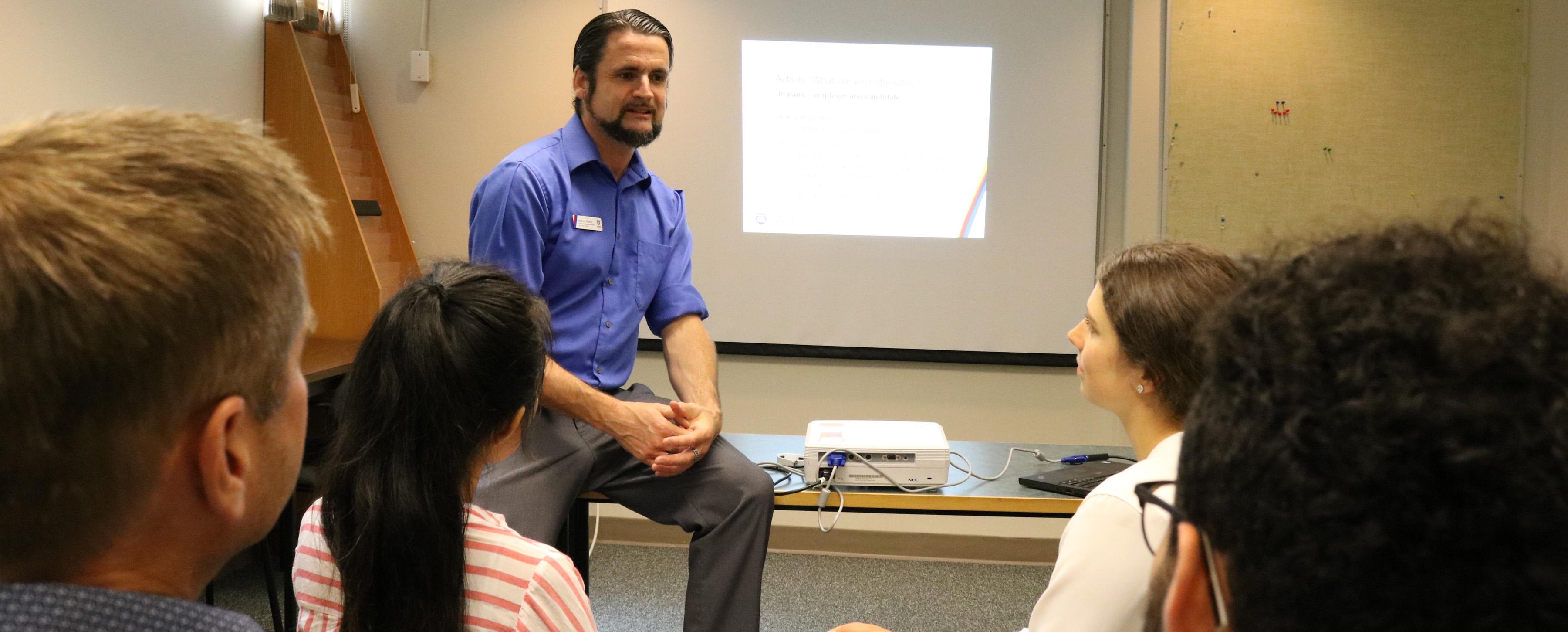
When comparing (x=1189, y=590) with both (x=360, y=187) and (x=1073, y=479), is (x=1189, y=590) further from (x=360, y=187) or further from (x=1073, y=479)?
(x=360, y=187)

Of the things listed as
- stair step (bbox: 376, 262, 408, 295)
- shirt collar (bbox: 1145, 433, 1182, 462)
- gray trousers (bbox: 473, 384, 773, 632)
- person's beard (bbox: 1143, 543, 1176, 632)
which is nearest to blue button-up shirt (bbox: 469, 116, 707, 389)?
gray trousers (bbox: 473, 384, 773, 632)

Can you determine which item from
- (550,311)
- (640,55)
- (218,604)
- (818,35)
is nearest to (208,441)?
(550,311)

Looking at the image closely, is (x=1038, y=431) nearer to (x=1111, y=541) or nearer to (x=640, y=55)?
(x=640, y=55)

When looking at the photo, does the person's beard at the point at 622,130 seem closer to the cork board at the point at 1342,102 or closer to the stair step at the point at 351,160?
the stair step at the point at 351,160

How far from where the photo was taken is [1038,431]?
3936mm

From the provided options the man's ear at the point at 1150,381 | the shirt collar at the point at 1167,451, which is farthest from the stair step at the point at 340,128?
the shirt collar at the point at 1167,451

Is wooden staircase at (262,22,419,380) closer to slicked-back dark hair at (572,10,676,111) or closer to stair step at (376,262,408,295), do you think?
stair step at (376,262,408,295)

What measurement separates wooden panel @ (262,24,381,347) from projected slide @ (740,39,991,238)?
1.45 metres

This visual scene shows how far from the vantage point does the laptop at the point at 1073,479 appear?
2.21 meters

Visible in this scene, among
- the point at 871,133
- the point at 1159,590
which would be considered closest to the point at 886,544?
the point at 871,133

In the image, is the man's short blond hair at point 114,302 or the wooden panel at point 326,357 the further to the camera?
the wooden panel at point 326,357

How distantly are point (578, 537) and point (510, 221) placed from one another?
788 mm

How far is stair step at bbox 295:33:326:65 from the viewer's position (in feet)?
12.5

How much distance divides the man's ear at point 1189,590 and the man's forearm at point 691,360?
1.99 m
